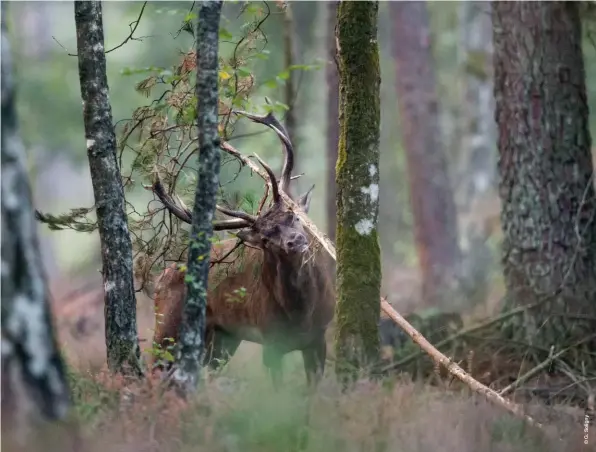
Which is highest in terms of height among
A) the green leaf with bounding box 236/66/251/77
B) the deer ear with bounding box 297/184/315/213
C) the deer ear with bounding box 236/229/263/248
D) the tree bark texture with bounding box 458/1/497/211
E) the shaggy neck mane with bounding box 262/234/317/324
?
the tree bark texture with bounding box 458/1/497/211

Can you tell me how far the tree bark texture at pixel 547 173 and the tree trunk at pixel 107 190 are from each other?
15.1 feet

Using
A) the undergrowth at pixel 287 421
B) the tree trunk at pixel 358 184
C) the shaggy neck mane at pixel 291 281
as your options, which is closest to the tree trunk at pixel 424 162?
the shaggy neck mane at pixel 291 281

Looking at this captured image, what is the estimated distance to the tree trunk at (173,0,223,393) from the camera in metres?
5.28

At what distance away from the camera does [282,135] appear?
7.31m

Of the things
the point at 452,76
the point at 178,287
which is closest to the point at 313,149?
the point at 452,76

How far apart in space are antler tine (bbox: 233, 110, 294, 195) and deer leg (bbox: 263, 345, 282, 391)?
1.71 m

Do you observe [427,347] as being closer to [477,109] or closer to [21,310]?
[21,310]

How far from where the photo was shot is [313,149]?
113 feet

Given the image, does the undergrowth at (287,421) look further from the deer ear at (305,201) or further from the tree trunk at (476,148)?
the tree trunk at (476,148)

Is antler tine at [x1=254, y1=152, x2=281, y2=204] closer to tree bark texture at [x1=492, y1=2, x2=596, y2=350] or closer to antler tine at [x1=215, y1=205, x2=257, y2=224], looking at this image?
antler tine at [x1=215, y1=205, x2=257, y2=224]

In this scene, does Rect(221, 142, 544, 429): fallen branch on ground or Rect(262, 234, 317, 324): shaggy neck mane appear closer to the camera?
Rect(221, 142, 544, 429): fallen branch on ground

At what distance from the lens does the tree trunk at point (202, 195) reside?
528cm

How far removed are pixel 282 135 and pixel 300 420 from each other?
9.94 feet

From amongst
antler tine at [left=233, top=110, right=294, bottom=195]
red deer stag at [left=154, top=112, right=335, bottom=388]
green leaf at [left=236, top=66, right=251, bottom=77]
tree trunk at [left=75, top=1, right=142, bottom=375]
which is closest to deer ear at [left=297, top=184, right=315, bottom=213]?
red deer stag at [left=154, top=112, right=335, bottom=388]
